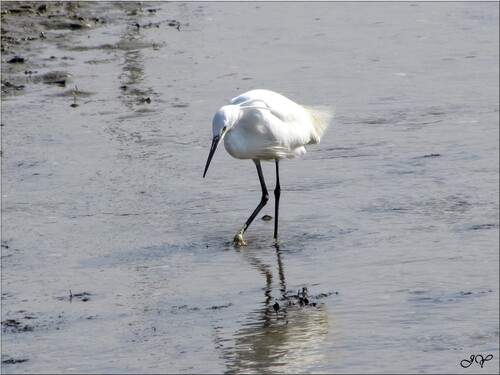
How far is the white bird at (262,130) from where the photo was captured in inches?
305

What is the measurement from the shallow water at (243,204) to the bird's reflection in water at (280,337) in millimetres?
13

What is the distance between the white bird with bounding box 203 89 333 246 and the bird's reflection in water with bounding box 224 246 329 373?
1.27m

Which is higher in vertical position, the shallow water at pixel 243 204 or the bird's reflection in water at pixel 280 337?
the shallow water at pixel 243 204

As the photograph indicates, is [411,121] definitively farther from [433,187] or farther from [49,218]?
[49,218]

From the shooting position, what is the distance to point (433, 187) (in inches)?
342

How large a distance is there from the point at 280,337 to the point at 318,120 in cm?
288

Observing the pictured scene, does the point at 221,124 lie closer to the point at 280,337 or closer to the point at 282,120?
the point at 282,120

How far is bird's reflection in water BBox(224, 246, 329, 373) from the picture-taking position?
5867 millimetres

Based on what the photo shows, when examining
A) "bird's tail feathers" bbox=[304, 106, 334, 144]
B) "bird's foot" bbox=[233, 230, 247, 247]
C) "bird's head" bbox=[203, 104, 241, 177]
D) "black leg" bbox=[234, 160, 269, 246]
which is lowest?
"bird's foot" bbox=[233, 230, 247, 247]

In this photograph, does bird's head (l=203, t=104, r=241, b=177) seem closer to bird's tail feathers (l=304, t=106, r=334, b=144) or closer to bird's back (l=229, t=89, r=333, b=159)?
bird's back (l=229, t=89, r=333, b=159)

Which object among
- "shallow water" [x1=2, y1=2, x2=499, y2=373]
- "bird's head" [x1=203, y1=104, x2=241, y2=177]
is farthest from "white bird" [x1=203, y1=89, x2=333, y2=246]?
"shallow water" [x1=2, y1=2, x2=499, y2=373]

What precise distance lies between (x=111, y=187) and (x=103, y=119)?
80.6 inches

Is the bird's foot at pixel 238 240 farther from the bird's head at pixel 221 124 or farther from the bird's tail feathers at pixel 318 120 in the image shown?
the bird's tail feathers at pixel 318 120

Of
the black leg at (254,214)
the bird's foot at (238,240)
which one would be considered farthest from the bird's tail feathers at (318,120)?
the bird's foot at (238,240)
